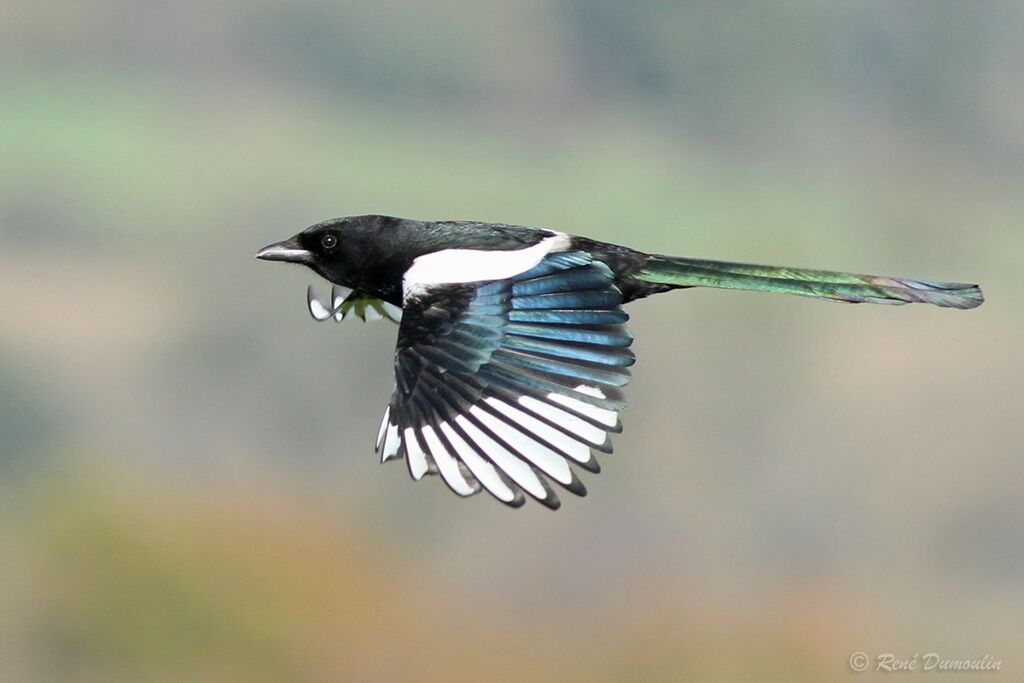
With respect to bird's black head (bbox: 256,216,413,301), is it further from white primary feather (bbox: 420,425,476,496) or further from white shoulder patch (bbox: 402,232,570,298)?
white primary feather (bbox: 420,425,476,496)

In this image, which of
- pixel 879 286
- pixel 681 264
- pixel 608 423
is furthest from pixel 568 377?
pixel 879 286

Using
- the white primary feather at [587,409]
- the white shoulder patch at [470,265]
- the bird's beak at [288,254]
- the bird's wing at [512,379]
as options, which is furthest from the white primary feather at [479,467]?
the bird's beak at [288,254]

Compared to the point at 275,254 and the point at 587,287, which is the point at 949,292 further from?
the point at 275,254

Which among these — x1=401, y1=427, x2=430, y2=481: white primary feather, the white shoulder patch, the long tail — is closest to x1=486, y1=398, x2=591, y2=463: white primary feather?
x1=401, y1=427, x2=430, y2=481: white primary feather

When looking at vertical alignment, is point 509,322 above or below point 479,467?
above

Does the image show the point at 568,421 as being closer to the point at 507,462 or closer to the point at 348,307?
the point at 507,462

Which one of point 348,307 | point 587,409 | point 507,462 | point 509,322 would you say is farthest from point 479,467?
point 348,307
